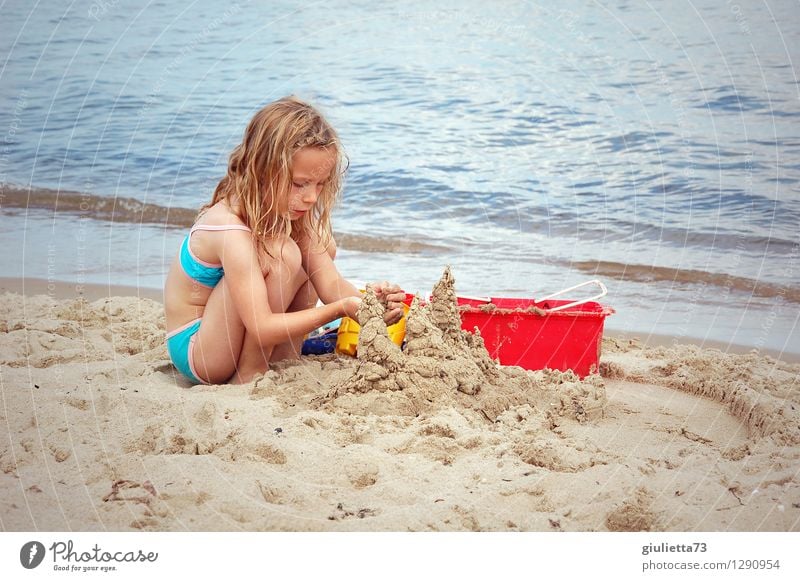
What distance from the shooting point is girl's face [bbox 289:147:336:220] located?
3176 millimetres

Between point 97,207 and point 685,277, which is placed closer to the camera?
point 685,277

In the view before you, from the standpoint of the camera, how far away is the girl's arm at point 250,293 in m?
3.13

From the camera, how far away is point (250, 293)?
312 centimetres

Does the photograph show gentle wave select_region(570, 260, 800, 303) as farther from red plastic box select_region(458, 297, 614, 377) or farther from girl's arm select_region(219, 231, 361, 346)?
girl's arm select_region(219, 231, 361, 346)


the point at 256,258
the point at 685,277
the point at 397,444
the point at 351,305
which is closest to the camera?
the point at 397,444

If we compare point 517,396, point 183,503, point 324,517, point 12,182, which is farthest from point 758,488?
point 12,182

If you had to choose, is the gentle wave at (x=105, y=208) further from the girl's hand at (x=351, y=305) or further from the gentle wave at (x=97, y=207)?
the girl's hand at (x=351, y=305)

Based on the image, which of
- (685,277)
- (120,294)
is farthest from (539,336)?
(120,294)

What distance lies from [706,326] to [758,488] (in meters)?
2.23

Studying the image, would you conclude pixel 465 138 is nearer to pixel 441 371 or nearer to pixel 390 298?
pixel 390 298

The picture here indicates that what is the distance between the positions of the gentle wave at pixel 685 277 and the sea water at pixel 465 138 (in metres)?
0.02

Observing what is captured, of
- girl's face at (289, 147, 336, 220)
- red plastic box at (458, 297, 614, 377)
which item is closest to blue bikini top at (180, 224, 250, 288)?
girl's face at (289, 147, 336, 220)

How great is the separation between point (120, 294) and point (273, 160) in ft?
7.36

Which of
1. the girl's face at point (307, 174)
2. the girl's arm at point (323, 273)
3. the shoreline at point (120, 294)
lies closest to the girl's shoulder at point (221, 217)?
the girl's face at point (307, 174)
